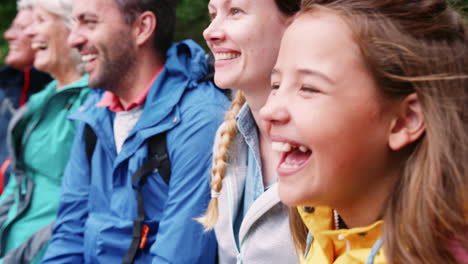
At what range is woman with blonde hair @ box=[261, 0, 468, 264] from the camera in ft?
5.31

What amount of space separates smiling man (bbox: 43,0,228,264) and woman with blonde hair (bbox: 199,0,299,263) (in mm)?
304

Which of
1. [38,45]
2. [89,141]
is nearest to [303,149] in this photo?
[89,141]

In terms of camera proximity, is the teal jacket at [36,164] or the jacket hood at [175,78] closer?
the jacket hood at [175,78]

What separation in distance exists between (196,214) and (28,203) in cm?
159

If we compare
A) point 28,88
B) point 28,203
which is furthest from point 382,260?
point 28,88

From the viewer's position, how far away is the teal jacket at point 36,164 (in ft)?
12.7

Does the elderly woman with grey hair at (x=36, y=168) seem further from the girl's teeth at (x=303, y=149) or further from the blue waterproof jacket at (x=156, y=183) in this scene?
the girl's teeth at (x=303, y=149)

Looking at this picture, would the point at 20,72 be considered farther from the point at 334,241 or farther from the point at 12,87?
the point at 334,241

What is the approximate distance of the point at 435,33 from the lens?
171 centimetres

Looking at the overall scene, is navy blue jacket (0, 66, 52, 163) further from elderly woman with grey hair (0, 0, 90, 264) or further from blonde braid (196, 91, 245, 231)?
blonde braid (196, 91, 245, 231)

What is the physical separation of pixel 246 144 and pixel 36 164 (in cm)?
199

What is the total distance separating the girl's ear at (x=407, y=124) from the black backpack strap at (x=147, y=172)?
152cm

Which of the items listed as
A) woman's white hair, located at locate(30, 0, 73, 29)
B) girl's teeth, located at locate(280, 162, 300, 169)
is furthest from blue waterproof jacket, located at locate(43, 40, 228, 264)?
woman's white hair, located at locate(30, 0, 73, 29)

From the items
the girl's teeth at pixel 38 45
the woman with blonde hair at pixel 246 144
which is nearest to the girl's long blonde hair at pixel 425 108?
the woman with blonde hair at pixel 246 144
